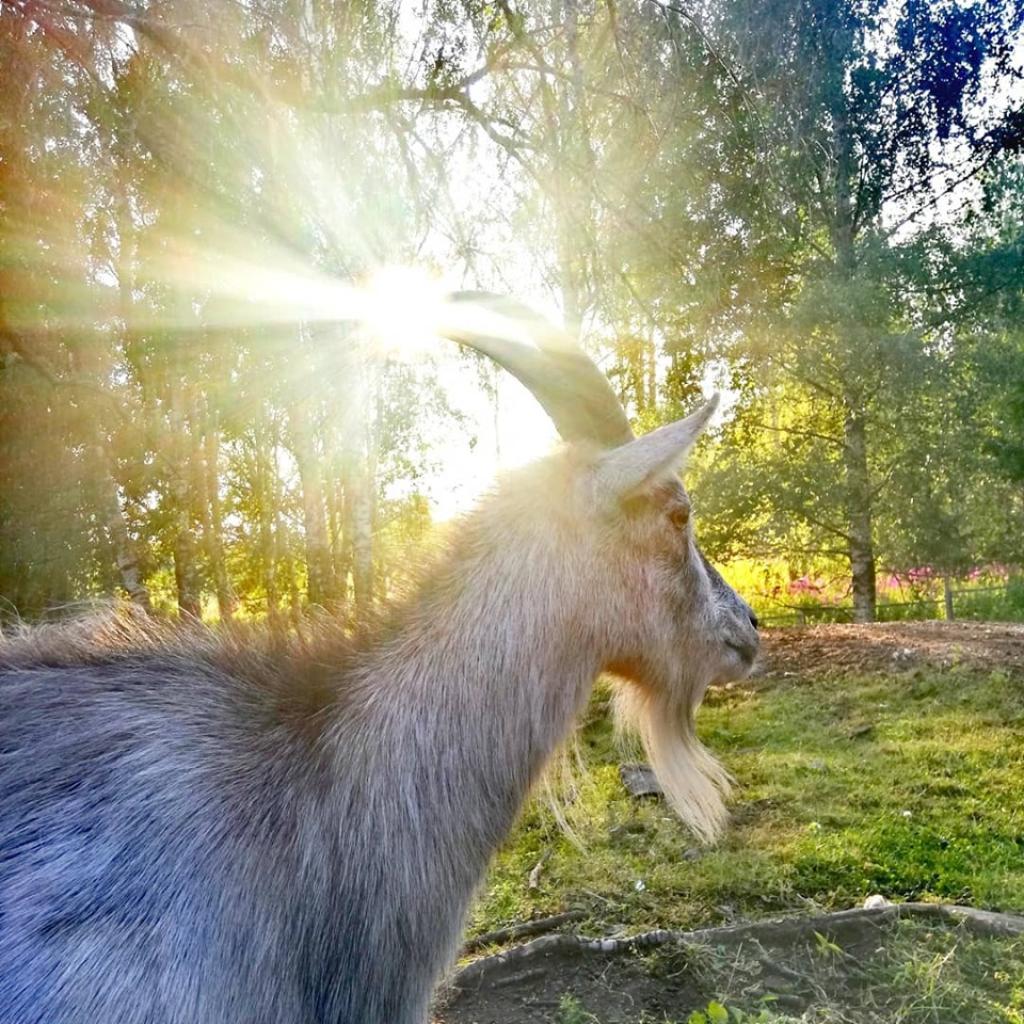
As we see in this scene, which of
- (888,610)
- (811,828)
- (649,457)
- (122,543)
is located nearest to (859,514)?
(888,610)

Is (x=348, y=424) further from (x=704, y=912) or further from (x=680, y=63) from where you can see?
(x=704, y=912)

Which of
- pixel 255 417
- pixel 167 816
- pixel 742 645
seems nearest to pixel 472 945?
pixel 742 645

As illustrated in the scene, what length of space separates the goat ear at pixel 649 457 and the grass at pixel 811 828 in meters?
1.04

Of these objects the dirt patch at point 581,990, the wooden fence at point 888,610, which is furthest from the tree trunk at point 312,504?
the wooden fence at point 888,610

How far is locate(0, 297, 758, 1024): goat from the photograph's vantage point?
5.45 ft

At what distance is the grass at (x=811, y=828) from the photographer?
3.70m

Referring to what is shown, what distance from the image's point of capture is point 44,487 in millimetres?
9836

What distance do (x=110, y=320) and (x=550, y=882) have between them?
6737 millimetres

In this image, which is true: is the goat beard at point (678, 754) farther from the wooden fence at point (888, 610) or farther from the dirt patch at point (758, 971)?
the wooden fence at point (888, 610)

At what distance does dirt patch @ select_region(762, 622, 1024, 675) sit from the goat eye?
5494 millimetres

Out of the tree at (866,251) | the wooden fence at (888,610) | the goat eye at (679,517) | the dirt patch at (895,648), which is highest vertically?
the tree at (866,251)

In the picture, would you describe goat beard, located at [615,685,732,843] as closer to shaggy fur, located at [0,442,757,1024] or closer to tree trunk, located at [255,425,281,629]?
shaggy fur, located at [0,442,757,1024]

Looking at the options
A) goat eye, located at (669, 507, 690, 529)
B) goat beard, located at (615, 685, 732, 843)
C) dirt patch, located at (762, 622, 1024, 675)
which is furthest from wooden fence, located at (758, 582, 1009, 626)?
goat eye, located at (669, 507, 690, 529)

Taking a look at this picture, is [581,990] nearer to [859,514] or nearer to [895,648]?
[895,648]
